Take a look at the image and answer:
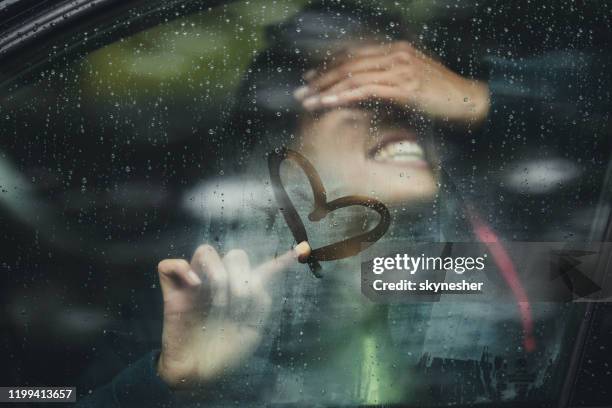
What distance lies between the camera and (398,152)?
1.71 meters

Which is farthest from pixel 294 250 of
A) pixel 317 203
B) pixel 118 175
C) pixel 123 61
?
pixel 123 61

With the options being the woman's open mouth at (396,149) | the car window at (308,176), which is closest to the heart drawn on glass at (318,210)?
the car window at (308,176)

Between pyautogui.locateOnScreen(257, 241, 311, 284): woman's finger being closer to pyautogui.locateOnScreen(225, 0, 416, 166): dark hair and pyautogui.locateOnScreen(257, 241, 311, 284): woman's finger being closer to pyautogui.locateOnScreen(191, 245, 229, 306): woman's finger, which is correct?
pyautogui.locateOnScreen(191, 245, 229, 306): woman's finger

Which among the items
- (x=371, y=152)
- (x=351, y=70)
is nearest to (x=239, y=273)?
(x=371, y=152)

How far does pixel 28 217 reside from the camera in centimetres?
164

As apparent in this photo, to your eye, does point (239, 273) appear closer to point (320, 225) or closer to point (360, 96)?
point (320, 225)

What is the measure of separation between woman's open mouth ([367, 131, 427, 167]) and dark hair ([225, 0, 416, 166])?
215 mm

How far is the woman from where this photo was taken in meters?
1.68

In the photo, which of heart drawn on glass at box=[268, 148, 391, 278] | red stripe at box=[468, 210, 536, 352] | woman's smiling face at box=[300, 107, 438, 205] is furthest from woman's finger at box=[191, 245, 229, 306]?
red stripe at box=[468, 210, 536, 352]

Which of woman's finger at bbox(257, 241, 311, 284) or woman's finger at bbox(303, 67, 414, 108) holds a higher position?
woman's finger at bbox(303, 67, 414, 108)

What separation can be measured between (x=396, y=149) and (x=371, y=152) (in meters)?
0.06

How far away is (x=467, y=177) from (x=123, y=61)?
0.90m

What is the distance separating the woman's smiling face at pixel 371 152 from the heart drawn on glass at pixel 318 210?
20 mm

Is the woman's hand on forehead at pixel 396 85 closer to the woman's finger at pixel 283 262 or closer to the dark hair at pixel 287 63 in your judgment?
the dark hair at pixel 287 63
